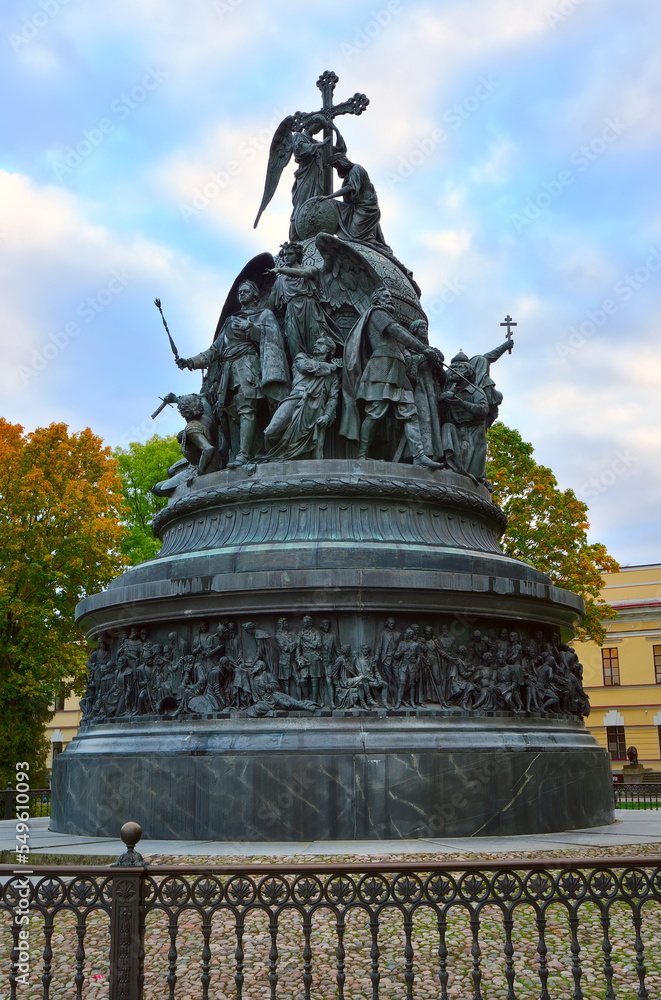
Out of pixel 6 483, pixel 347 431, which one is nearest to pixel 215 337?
pixel 347 431

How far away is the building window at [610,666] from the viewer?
51.3m

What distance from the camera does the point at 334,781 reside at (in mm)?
10773

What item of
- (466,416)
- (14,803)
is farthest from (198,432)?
(14,803)

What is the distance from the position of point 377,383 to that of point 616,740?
41514 millimetres

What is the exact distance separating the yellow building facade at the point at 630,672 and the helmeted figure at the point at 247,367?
38.7m

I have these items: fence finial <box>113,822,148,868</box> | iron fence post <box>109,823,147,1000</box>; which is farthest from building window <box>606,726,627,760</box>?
iron fence post <box>109,823,147,1000</box>

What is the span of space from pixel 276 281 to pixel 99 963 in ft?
37.8

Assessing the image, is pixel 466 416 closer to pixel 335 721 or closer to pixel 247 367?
pixel 247 367

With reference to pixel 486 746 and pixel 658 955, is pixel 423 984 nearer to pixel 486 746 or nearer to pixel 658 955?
pixel 658 955

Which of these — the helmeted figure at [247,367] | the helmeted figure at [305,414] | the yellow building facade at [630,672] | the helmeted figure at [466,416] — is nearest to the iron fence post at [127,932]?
the helmeted figure at [305,414]

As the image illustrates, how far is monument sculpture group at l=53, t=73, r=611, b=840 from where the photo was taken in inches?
435

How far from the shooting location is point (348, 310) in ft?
52.1

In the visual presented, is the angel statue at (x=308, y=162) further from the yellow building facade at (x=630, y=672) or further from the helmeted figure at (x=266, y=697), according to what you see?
the yellow building facade at (x=630, y=672)

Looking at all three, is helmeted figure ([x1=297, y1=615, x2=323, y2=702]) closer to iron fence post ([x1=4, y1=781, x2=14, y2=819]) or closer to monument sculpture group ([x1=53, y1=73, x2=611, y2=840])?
monument sculpture group ([x1=53, y1=73, x2=611, y2=840])
